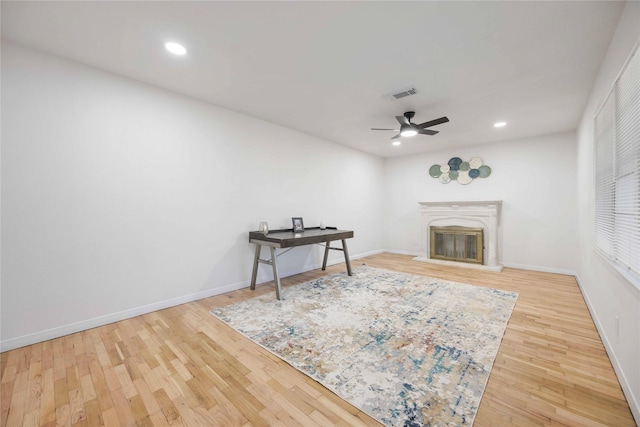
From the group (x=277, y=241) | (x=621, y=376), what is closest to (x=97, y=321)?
(x=277, y=241)

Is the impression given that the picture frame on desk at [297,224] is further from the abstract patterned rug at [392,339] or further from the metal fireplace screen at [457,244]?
the metal fireplace screen at [457,244]

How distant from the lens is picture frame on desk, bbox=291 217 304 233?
4.24m

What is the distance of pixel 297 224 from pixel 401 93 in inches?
97.8

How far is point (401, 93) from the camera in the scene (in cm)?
301

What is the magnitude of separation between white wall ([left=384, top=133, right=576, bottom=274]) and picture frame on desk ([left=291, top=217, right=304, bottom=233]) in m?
3.45

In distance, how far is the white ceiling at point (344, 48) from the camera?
1.80 metres

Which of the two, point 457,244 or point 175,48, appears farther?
point 457,244

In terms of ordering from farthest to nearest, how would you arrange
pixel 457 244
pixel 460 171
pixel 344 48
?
pixel 460 171 < pixel 457 244 < pixel 344 48

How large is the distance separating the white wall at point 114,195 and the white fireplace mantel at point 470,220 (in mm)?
3535

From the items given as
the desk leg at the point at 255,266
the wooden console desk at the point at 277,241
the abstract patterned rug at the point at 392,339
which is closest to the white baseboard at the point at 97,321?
the desk leg at the point at 255,266

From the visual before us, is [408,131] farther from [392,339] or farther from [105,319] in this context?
[105,319]

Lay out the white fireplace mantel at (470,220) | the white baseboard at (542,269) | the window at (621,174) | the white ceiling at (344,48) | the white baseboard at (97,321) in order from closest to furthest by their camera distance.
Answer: the window at (621,174) < the white ceiling at (344,48) < the white baseboard at (97,321) < the white baseboard at (542,269) < the white fireplace mantel at (470,220)

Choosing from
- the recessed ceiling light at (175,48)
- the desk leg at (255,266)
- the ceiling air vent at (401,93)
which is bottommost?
the desk leg at (255,266)

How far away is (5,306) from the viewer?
6.91 feet
